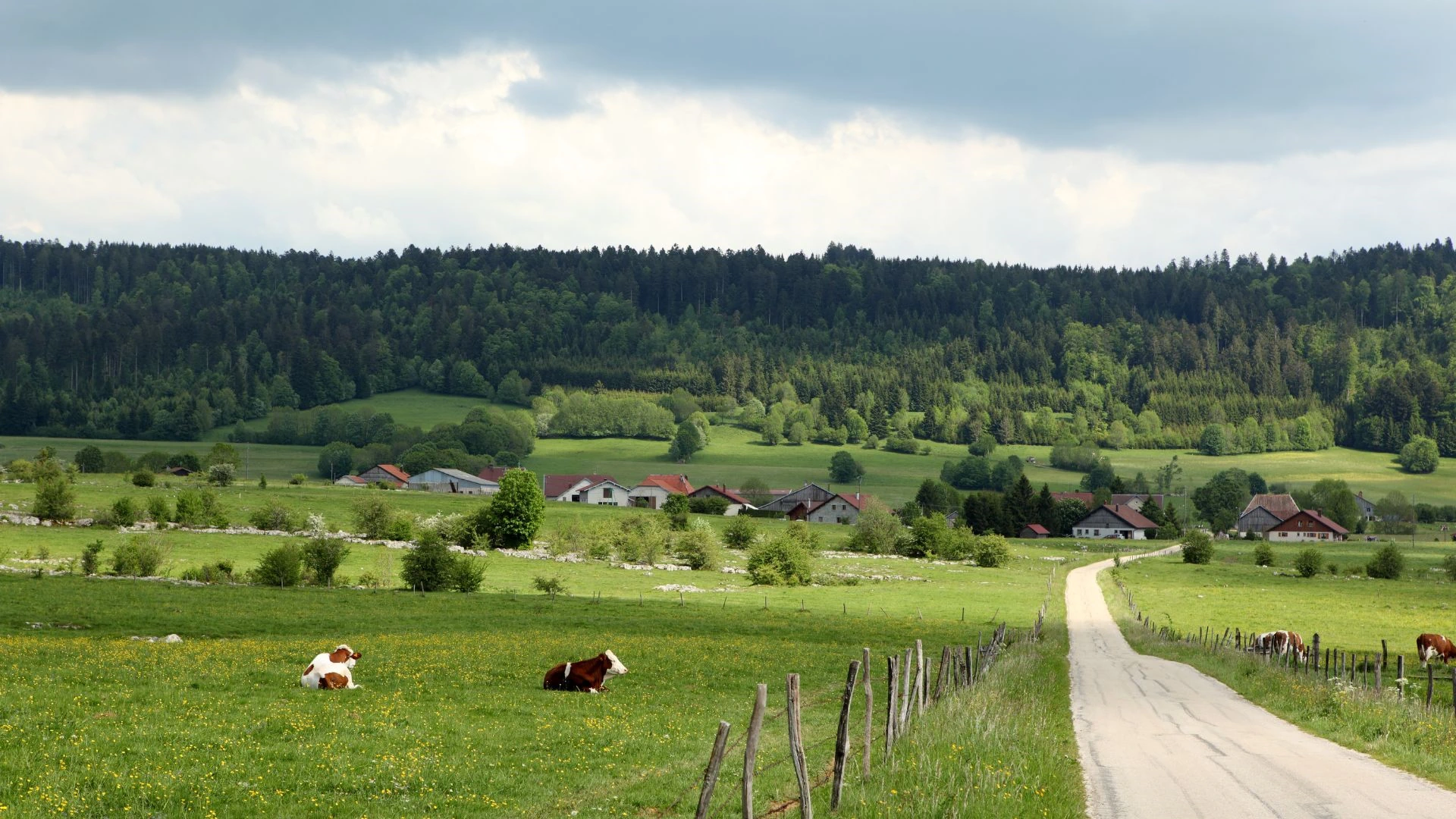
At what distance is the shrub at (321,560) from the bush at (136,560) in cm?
756

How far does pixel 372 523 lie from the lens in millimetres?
90250

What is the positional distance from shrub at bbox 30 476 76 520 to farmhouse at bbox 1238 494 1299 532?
488 feet

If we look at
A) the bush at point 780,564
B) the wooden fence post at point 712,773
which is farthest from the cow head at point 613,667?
the bush at point 780,564

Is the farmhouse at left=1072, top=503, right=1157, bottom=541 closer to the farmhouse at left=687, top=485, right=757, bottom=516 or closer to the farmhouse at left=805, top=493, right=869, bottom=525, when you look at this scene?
the farmhouse at left=805, top=493, right=869, bottom=525

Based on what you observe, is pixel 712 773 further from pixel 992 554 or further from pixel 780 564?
pixel 992 554

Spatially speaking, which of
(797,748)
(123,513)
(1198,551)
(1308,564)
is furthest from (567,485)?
(797,748)

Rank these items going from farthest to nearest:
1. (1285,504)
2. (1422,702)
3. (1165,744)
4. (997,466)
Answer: (997,466) → (1285,504) → (1422,702) → (1165,744)

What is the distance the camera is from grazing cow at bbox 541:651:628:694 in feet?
85.6

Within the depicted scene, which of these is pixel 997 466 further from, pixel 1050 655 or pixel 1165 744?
pixel 1165 744

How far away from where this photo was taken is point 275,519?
8981 centimetres

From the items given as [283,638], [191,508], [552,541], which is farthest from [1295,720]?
[191,508]

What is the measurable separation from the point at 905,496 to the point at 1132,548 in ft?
160

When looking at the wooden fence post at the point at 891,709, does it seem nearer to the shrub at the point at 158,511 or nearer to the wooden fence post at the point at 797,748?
the wooden fence post at the point at 797,748

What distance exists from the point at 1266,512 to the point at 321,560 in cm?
14791
